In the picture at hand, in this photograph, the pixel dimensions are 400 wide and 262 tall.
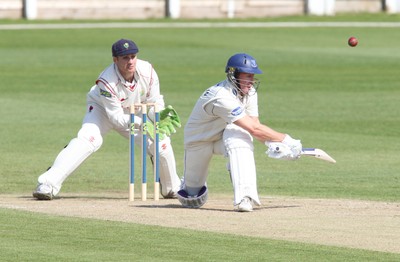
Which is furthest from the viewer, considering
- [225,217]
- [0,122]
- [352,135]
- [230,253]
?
[0,122]

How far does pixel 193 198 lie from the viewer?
1162 cm

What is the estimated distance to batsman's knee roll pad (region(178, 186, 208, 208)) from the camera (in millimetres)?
11625

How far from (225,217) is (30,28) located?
1042 inches

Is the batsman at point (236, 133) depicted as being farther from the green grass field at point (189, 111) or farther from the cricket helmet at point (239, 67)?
the green grass field at point (189, 111)

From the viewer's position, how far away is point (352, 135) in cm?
1762

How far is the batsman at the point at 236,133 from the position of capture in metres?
11.1

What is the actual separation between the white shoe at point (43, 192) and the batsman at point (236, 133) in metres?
1.50

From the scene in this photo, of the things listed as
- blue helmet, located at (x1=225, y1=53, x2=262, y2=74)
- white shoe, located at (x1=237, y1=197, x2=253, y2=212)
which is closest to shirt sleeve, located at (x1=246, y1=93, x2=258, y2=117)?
blue helmet, located at (x1=225, y1=53, x2=262, y2=74)

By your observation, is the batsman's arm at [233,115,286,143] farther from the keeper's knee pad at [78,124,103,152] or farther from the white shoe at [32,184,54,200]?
the white shoe at [32,184,54,200]

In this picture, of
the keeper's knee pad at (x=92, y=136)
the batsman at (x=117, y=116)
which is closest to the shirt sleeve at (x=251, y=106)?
the batsman at (x=117, y=116)

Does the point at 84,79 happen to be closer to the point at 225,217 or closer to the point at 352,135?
the point at 352,135

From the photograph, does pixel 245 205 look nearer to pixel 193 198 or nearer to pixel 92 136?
pixel 193 198

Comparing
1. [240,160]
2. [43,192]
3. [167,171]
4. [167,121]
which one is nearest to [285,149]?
[240,160]

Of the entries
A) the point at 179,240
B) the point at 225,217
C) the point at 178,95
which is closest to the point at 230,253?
the point at 179,240
